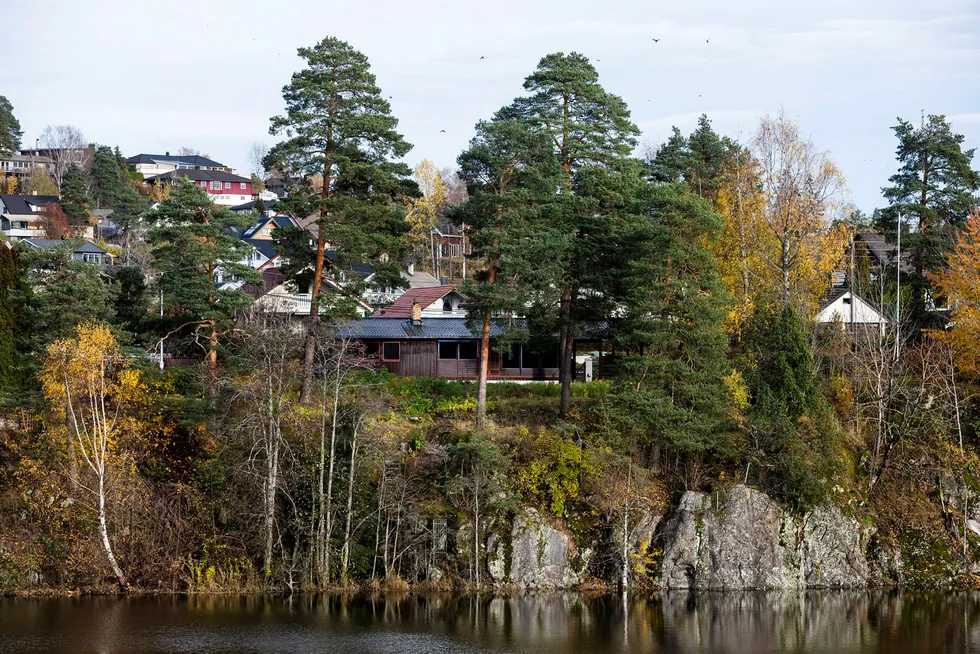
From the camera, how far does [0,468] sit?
129ft

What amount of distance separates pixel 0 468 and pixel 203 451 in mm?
7521

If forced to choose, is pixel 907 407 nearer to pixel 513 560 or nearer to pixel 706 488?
pixel 706 488

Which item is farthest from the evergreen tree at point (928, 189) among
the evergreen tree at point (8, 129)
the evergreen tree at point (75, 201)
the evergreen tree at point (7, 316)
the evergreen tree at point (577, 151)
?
the evergreen tree at point (8, 129)

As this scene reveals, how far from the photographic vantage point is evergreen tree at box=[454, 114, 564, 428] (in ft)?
129

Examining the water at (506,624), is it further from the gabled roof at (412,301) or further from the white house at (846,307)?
the white house at (846,307)

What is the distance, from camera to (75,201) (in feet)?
330

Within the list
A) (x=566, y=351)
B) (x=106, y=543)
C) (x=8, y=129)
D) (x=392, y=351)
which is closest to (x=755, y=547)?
(x=566, y=351)

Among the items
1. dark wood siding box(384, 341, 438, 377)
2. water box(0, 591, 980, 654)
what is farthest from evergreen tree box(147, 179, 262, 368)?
dark wood siding box(384, 341, 438, 377)

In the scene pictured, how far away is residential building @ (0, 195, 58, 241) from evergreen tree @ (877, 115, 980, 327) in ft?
269

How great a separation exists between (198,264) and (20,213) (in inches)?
2894

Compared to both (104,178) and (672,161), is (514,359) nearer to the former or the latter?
(672,161)

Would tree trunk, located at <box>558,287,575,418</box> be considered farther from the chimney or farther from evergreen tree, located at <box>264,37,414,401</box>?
the chimney

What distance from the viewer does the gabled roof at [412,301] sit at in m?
54.4

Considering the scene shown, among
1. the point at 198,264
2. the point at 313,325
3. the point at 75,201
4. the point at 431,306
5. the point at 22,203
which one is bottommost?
the point at 313,325
